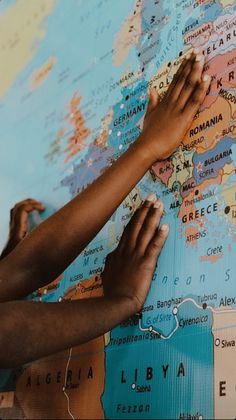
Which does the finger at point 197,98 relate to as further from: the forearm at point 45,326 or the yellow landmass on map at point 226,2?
the forearm at point 45,326

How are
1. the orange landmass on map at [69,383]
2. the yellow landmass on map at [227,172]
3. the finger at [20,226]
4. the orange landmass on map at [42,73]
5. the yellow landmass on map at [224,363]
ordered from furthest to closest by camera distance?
the orange landmass on map at [42,73]
the finger at [20,226]
the orange landmass on map at [69,383]
the yellow landmass on map at [227,172]
the yellow landmass on map at [224,363]

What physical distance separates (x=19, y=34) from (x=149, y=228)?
0.90 metres

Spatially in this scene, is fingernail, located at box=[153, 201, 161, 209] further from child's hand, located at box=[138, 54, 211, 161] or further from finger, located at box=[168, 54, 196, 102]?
finger, located at box=[168, 54, 196, 102]

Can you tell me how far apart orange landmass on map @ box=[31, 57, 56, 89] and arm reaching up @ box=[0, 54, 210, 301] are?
56 cm

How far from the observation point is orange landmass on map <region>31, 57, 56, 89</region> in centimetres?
159

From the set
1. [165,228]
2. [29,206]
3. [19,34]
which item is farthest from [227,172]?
[19,34]

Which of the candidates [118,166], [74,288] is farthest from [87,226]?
[74,288]

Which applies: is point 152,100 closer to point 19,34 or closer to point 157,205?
point 157,205

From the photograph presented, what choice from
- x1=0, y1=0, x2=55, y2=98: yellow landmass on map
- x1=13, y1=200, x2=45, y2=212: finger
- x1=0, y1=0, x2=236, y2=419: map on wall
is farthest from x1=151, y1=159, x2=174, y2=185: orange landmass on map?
x1=0, y1=0, x2=55, y2=98: yellow landmass on map

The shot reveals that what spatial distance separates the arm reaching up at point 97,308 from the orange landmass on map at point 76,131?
1.03 ft

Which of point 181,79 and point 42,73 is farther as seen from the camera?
point 42,73

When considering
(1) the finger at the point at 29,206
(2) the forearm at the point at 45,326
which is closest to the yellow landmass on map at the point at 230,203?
(2) the forearm at the point at 45,326

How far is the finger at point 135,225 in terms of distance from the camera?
1.12 meters

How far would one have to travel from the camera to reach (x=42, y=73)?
5.31 ft
